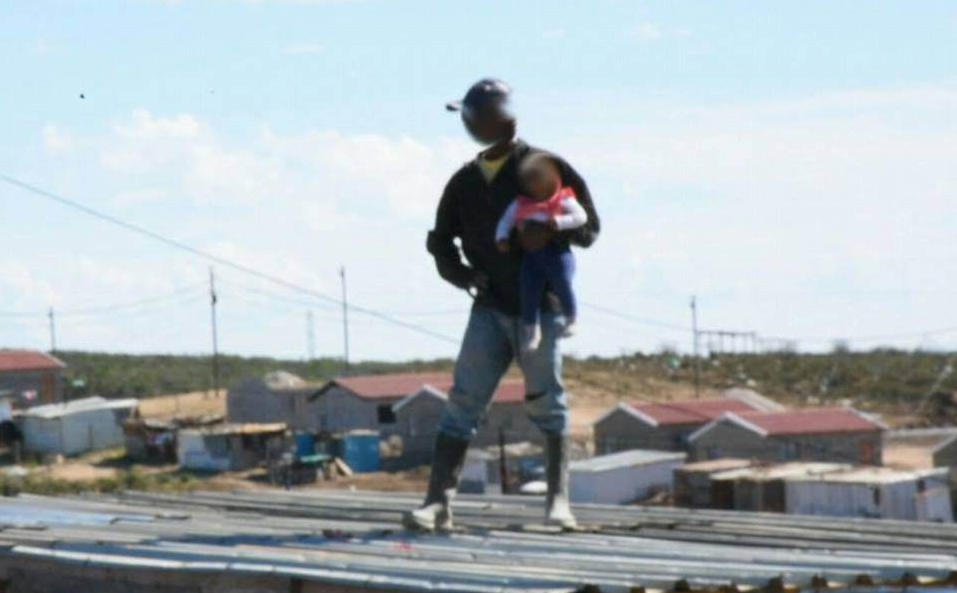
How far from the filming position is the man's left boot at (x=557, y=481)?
8.75 metres

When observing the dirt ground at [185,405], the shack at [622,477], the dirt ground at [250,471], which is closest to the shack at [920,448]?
the shack at [622,477]

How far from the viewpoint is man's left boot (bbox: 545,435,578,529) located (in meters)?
8.75

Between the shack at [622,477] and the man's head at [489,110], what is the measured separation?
3149 cm

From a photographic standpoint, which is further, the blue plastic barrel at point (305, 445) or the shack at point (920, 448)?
the blue plastic barrel at point (305, 445)

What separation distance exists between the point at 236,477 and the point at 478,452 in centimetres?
853

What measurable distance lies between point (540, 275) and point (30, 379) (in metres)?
63.7

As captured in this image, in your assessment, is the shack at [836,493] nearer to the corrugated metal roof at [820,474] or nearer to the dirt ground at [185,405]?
the corrugated metal roof at [820,474]

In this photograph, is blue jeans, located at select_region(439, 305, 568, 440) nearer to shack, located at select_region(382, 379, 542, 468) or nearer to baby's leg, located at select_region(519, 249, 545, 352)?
baby's leg, located at select_region(519, 249, 545, 352)

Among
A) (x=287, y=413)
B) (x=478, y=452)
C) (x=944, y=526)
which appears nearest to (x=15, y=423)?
(x=287, y=413)

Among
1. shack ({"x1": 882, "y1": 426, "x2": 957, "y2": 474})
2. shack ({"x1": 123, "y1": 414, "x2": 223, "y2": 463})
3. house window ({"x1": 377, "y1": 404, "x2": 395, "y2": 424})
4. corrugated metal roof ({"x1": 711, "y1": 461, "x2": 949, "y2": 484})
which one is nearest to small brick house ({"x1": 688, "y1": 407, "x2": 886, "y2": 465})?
shack ({"x1": 882, "y1": 426, "x2": 957, "y2": 474})

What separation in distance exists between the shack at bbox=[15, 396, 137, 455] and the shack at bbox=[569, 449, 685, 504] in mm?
21405

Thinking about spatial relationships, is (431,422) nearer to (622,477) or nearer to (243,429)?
(243,429)

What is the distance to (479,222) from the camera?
8766 millimetres

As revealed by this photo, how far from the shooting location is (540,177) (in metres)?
8.48
